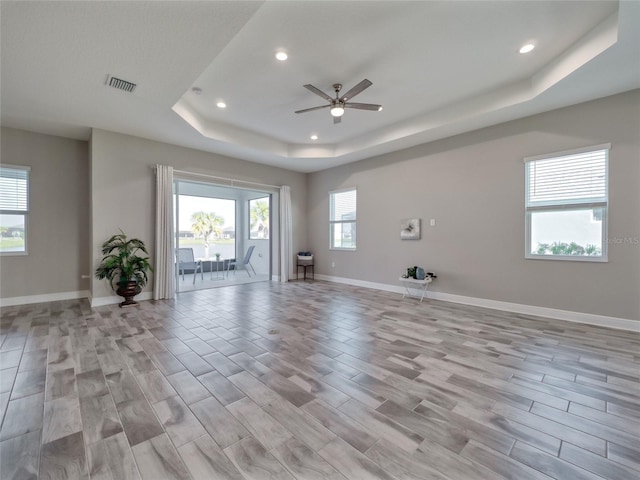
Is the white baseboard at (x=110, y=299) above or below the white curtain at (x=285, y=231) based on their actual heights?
below

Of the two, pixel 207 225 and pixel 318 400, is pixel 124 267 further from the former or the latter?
pixel 207 225

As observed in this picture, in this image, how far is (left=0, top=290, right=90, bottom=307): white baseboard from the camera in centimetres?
445

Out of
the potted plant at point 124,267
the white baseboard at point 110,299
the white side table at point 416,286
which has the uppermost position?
the potted plant at point 124,267

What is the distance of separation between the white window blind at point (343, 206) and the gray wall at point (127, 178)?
2.75 meters

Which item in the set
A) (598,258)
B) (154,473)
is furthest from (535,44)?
(154,473)

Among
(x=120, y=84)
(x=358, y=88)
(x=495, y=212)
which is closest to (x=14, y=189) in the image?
(x=120, y=84)

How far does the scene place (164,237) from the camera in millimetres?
5137

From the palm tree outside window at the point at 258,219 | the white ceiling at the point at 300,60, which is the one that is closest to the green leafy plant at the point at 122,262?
the white ceiling at the point at 300,60

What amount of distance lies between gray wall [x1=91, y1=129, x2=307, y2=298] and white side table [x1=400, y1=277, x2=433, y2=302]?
176 inches

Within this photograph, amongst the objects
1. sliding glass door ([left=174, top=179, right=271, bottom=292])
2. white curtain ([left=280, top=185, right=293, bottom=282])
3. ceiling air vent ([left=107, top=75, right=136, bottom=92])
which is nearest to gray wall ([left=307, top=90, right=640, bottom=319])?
white curtain ([left=280, top=185, right=293, bottom=282])

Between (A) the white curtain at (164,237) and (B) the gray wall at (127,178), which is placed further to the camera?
(A) the white curtain at (164,237)

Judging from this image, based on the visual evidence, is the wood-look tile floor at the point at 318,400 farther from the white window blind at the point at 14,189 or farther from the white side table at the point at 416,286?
the white window blind at the point at 14,189

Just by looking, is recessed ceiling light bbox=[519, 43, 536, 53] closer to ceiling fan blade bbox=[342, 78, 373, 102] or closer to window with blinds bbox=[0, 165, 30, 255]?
ceiling fan blade bbox=[342, 78, 373, 102]

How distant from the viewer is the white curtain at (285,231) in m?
7.00
